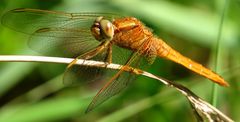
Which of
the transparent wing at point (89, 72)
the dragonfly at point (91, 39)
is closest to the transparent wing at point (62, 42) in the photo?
the dragonfly at point (91, 39)

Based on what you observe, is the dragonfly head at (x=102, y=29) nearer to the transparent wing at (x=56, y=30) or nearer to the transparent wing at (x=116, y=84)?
the transparent wing at (x=56, y=30)

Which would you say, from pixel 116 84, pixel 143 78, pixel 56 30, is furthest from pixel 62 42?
pixel 143 78

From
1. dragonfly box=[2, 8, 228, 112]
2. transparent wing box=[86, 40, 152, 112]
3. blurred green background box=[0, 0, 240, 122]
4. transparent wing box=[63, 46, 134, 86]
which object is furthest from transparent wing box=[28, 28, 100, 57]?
blurred green background box=[0, 0, 240, 122]

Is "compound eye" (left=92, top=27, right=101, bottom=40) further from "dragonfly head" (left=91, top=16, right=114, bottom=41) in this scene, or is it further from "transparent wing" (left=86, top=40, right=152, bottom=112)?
"transparent wing" (left=86, top=40, right=152, bottom=112)

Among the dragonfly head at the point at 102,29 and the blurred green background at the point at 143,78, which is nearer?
the dragonfly head at the point at 102,29

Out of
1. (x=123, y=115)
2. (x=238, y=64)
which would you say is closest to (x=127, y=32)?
(x=123, y=115)

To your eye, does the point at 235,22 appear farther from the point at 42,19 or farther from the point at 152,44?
the point at 42,19

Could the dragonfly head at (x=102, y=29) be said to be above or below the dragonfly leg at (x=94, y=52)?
above
